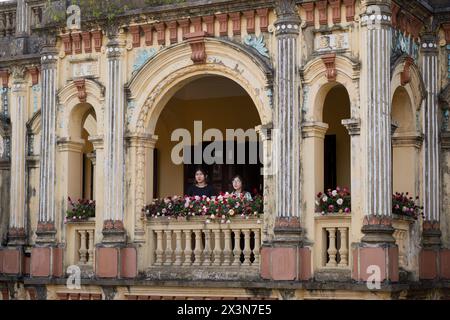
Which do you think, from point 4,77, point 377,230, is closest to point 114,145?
point 4,77

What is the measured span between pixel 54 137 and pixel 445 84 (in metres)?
6.75

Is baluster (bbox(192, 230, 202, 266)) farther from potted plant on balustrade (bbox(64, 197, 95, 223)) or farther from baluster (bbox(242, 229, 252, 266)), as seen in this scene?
potted plant on balustrade (bbox(64, 197, 95, 223))

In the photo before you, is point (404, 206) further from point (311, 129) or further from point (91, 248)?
point (91, 248)

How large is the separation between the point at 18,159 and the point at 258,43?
5.76 metres

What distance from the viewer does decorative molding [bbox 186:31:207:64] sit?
16281 millimetres

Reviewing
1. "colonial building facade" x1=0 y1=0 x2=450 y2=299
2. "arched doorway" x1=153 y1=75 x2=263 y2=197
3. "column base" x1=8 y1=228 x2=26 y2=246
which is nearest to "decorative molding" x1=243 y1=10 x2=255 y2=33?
"colonial building facade" x1=0 y1=0 x2=450 y2=299

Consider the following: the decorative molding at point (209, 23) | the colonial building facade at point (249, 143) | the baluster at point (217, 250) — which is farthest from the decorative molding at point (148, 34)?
the baluster at point (217, 250)

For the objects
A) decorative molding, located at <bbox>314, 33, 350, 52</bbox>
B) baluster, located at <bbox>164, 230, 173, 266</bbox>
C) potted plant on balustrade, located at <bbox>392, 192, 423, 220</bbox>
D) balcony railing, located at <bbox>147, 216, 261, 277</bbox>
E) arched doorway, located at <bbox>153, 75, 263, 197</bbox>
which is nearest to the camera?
decorative molding, located at <bbox>314, 33, 350, 52</bbox>

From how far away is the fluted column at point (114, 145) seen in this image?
659 inches

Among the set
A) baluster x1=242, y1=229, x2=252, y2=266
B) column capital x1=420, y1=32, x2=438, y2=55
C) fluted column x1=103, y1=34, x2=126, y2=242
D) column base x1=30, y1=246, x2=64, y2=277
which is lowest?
column base x1=30, y1=246, x2=64, y2=277

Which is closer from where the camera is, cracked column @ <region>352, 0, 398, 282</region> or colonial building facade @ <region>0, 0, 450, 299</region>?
cracked column @ <region>352, 0, 398, 282</region>

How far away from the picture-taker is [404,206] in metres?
15.7

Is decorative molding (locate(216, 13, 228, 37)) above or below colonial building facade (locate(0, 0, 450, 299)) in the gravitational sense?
above

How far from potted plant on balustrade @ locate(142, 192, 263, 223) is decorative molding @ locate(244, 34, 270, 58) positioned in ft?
7.42
